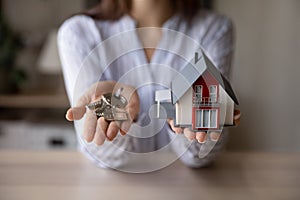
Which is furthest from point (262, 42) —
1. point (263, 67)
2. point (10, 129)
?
point (10, 129)

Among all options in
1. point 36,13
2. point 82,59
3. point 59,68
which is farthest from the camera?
point 36,13

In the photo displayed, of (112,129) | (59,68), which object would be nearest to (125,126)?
(112,129)

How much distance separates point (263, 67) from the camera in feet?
3.94

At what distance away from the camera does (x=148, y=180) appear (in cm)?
40

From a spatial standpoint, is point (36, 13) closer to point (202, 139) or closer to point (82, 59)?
point (82, 59)

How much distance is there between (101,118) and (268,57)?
974mm

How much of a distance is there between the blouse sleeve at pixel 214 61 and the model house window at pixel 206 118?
0.02 m

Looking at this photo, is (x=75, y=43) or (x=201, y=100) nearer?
(x=201, y=100)

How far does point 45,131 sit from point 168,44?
815 mm

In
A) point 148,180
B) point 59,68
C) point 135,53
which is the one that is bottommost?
point 148,180

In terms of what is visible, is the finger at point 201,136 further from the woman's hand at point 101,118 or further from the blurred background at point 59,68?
the blurred background at point 59,68

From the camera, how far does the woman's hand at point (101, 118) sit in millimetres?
316

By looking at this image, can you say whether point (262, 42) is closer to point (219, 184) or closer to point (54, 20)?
point (54, 20)

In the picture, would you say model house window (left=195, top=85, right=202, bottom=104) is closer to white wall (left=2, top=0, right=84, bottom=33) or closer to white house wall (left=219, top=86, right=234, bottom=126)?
white house wall (left=219, top=86, right=234, bottom=126)
